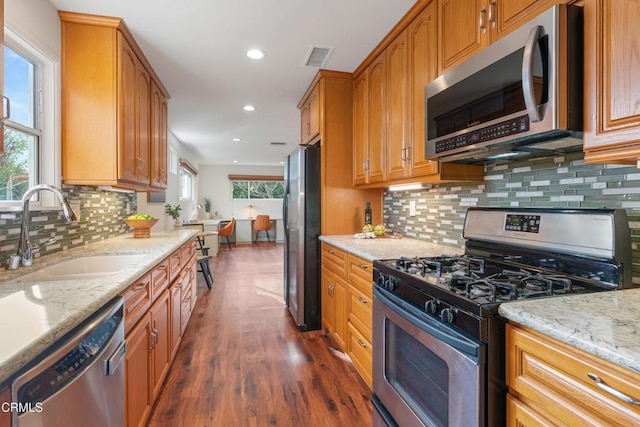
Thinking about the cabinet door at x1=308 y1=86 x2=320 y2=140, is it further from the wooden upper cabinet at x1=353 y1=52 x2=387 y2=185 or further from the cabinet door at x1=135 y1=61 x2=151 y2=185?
the cabinet door at x1=135 y1=61 x2=151 y2=185

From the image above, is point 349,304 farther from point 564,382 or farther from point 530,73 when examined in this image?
point 530,73

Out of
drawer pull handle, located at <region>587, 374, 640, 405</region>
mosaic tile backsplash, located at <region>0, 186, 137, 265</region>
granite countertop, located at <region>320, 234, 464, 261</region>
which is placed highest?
mosaic tile backsplash, located at <region>0, 186, 137, 265</region>

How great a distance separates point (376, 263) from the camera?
5.51ft

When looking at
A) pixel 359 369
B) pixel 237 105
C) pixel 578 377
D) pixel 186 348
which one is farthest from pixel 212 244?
pixel 578 377

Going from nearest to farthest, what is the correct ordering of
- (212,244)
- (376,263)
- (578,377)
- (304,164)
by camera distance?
(578,377) < (376,263) < (304,164) < (212,244)

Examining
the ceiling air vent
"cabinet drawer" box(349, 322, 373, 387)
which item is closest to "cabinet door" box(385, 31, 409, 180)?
the ceiling air vent

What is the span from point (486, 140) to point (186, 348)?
8.33 ft

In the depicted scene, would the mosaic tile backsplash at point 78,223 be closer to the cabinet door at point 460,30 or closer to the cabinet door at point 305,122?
the cabinet door at point 305,122

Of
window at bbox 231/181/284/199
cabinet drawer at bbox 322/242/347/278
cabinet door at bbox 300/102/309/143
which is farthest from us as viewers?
window at bbox 231/181/284/199

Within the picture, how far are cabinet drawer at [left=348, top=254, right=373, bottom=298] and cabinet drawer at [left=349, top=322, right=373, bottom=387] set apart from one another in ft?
0.99

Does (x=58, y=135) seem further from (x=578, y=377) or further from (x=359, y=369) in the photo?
(x=578, y=377)

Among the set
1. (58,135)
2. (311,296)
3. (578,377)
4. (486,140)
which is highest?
(58,135)

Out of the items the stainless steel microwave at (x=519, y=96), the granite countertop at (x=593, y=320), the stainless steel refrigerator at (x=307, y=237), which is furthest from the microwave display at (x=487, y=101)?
the stainless steel refrigerator at (x=307, y=237)

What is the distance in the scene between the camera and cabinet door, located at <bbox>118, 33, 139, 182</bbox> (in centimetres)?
217
